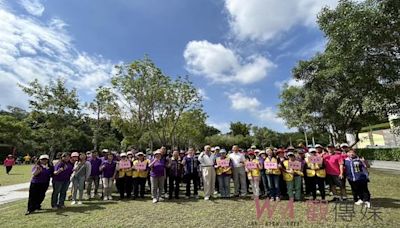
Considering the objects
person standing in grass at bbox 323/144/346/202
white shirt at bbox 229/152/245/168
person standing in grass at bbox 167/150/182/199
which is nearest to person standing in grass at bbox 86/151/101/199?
person standing in grass at bbox 167/150/182/199

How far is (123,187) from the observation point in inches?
441

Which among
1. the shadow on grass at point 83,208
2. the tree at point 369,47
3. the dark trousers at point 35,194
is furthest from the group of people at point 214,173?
the tree at point 369,47

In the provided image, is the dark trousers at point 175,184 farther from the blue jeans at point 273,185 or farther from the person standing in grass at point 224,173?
the blue jeans at point 273,185

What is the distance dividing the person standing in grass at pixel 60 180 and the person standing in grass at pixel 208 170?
4561mm

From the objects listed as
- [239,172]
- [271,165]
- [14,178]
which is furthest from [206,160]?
[14,178]

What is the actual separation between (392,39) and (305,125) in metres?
15.8

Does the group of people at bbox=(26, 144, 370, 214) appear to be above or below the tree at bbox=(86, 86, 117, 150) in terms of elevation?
below

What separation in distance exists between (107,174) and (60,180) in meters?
1.76

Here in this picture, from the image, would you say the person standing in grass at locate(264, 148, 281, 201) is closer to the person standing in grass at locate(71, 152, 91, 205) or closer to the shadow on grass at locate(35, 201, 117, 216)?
the shadow on grass at locate(35, 201, 117, 216)

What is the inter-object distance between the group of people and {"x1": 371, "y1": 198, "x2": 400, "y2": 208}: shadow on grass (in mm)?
543

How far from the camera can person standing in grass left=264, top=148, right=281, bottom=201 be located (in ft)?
31.6

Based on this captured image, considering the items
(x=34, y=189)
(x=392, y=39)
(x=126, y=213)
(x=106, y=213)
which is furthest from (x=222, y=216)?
(x=392, y=39)

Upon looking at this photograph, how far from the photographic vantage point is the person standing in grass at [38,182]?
9016 mm

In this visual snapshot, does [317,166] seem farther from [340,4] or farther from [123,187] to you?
[123,187]
